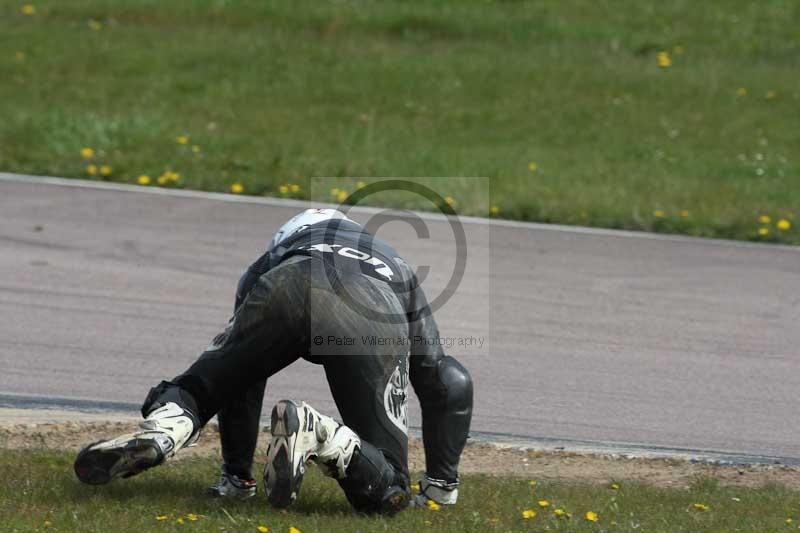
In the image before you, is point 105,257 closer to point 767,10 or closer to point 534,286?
point 534,286

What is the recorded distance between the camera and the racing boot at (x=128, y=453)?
4.87 m

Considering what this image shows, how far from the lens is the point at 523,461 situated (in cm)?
705

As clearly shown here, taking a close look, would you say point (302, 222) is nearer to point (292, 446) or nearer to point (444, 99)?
point (292, 446)

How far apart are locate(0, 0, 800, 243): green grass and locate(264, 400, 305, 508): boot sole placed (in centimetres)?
821

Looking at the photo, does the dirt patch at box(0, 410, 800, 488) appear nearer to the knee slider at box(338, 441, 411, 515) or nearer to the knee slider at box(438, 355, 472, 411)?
the knee slider at box(438, 355, 472, 411)

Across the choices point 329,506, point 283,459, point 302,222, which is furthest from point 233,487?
point 302,222

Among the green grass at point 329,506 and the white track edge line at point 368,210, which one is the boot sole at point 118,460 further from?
the white track edge line at point 368,210

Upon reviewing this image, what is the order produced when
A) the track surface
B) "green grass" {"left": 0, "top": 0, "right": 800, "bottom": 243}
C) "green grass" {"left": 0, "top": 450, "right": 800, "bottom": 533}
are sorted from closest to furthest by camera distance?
"green grass" {"left": 0, "top": 450, "right": 800, "bottom": 533} < the track surface < "green grass" {"left": 0, "top": 0, "right": 800, "bottom": 243}

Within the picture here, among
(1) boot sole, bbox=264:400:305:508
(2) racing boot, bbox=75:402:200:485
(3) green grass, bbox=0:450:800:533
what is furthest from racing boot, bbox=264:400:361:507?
(2) racing boot, bbox=75:402:200:485

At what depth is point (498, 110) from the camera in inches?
667

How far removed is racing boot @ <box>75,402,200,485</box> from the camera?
4.87 metres

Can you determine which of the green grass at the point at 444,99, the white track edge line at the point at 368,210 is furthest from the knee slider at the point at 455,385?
the green grass at the point at 444,99

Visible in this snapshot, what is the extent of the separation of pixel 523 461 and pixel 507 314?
2978 millimetres

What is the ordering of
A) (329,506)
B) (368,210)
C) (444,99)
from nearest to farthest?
(329,506) → (368,210) → (444,99)
